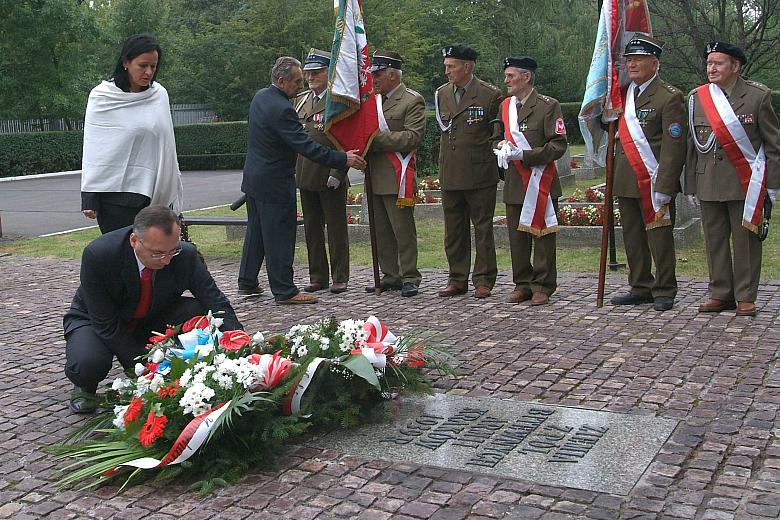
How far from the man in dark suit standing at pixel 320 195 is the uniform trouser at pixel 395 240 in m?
0.33

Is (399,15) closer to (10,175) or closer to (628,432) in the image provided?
(10,175)

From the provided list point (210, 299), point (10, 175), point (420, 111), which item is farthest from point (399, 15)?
point (210, 299)

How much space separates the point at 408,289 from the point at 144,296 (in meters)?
3.61

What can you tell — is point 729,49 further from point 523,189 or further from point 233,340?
point 233,340

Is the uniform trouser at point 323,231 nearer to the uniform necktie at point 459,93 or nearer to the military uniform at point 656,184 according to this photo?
the uniform necktie at point 459,93

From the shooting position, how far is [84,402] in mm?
5531

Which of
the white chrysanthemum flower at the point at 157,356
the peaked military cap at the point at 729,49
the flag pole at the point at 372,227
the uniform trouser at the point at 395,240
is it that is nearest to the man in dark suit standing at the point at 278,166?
the flag pole at the point at 372,227

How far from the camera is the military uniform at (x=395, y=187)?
8.67 metres

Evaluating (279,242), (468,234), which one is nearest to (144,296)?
(279,242)

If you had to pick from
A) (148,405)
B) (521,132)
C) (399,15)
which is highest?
(399,15)

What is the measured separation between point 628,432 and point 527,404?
2.20 ft

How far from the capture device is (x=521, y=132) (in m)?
8.11

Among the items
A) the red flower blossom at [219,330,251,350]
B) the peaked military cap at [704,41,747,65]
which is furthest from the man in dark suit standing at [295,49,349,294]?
the red flower blossom at [219,330,251,350]

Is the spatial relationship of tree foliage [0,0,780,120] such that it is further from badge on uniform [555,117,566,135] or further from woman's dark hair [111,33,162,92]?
woman's dark hair [111,33,162,92]
